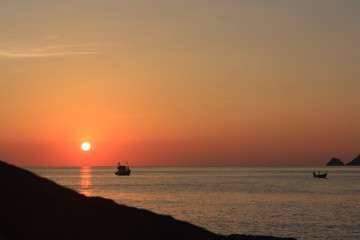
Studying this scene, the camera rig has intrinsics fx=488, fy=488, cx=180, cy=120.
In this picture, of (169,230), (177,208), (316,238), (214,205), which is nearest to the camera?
(169,230)

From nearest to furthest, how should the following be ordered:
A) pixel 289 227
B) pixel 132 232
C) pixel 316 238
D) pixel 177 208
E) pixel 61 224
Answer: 1. pixel 61 224
2. pixel 132 232
3. pixel 316 238
4. pixel 289 227
5. pixel 177 208

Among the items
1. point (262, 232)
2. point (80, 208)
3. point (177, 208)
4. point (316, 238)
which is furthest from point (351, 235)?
point (80, 208)

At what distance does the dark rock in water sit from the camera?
69.1 feet

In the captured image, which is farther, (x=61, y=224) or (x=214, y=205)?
(x=214, y=205)

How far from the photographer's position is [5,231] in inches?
800

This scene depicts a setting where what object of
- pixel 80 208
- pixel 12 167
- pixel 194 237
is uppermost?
pixel 12 167

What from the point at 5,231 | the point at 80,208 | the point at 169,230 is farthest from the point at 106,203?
the point at 5,231

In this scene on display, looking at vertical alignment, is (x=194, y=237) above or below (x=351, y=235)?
above

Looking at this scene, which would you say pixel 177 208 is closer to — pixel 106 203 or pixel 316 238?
pixel 316 238

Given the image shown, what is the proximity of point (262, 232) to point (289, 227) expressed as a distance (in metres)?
5.85

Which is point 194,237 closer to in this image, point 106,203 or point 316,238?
point 106,203

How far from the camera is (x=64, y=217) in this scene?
22.4 m

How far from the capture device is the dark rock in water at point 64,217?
21.0m

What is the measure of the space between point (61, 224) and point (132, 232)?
350 centimetres
